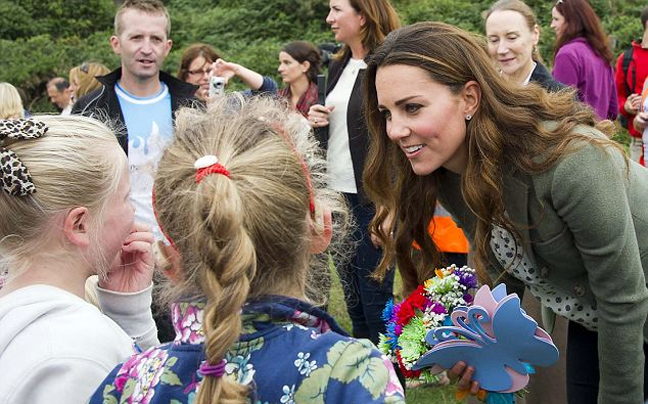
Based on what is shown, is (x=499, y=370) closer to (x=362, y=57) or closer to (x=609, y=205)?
(x=609, y=205)

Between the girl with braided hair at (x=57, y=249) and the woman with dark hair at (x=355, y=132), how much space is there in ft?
8.09

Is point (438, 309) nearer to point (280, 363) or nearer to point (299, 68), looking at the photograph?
point (280, 363)

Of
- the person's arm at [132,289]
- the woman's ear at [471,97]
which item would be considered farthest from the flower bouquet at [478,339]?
the person's arm at [132,289]

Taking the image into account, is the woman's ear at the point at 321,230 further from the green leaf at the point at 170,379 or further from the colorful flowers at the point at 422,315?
the colorful flowers at the point at 422,315

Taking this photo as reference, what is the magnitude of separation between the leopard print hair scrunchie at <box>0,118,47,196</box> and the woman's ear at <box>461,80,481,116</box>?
1.22 m

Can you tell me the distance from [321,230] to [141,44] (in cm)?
337

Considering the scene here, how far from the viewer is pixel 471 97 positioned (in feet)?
8.32

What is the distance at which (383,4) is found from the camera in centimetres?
482

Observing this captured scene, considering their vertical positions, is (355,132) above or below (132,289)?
below

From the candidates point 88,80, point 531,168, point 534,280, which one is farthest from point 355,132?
point 88,80

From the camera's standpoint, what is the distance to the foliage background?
51.4 feet

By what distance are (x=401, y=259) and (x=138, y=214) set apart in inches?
74.0

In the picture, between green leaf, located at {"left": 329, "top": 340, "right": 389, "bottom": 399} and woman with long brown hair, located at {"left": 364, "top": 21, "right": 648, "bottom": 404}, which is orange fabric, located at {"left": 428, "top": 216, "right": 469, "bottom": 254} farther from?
green leaf, located at {"left": 329, "top": 340, "right": 389, "bottom": 399}

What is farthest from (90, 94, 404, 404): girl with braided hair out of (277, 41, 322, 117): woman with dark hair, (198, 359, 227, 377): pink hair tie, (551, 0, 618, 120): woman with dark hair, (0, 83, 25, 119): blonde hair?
(277, 41, 322, 117): woman with dark hair
